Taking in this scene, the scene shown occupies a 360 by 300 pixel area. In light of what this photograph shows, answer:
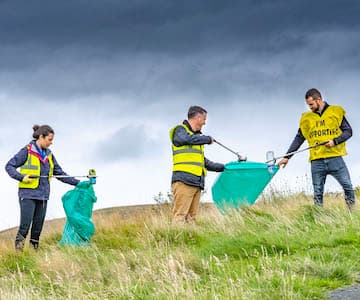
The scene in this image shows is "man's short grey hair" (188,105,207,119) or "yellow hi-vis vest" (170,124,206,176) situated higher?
"man's short grey hair" (188,105,207,119)

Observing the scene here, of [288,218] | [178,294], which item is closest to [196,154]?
[288,218]

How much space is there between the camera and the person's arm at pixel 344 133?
894cm

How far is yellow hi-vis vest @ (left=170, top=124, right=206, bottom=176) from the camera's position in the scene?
349 inches

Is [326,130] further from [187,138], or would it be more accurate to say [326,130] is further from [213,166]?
[187,138]

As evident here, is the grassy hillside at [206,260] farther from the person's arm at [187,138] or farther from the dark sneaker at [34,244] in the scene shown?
the person's arm at [187,138]

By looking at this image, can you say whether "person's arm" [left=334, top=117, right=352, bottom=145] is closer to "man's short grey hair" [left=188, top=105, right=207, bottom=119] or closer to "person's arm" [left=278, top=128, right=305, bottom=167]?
"person's arm" [left=278, top=128, right=305, bottom=167]

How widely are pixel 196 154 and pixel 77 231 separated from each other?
2022mm

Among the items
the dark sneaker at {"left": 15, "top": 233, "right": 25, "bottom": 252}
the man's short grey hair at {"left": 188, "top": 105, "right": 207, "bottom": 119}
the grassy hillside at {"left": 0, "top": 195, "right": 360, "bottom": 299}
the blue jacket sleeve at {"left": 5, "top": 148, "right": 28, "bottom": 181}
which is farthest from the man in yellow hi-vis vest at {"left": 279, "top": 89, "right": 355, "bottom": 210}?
the dark sneaker at {"left": 15, "top": 233, "right": 25, "bottom": 252}

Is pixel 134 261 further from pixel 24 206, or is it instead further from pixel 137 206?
pixel 137 206

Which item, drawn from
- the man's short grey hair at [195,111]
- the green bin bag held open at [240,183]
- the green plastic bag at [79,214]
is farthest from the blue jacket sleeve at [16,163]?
the green bin bag held open at [240,183]

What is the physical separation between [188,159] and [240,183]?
1263mm

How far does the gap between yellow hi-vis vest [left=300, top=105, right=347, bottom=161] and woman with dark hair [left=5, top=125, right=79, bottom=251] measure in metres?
3.67

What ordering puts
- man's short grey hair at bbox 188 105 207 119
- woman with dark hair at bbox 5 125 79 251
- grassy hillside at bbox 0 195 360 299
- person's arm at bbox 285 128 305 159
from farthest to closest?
person's arm at bbox 285 128 305 159 → man's short grey hair at bbox 188 105 207 119 → woman with dark hair at bbox 5 125 79 251 → grassy hillside at bbox 0 195 360 299

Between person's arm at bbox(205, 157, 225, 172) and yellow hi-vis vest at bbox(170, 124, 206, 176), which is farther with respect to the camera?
person's arm at bbox(205, 157, 225, 172)
